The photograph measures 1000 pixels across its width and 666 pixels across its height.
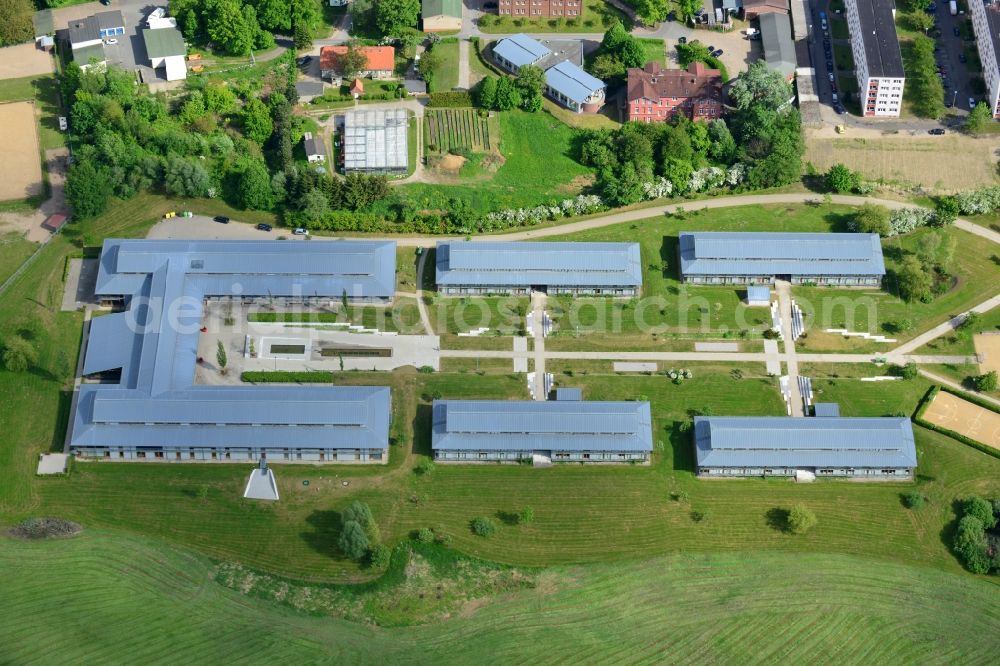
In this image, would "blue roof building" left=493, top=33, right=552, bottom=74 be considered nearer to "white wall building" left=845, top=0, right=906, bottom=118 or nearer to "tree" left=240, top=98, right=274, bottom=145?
"tree" left=240, top=98, right=274, bottom=145

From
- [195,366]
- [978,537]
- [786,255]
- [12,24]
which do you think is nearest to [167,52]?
[12,24]

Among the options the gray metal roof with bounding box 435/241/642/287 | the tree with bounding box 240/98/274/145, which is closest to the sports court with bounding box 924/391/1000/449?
the gray metal roof with bounding box 435/241/642/287

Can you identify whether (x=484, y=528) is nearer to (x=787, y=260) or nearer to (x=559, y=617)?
(x=559, y=617)

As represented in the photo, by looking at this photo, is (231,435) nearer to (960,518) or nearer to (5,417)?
(5,417)

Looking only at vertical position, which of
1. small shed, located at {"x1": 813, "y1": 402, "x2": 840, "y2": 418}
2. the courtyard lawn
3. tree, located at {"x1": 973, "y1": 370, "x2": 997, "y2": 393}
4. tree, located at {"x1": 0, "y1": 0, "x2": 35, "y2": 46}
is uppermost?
tree, located at {"x1": 0, "y1": 0, "x2": 35, "y2": 46}

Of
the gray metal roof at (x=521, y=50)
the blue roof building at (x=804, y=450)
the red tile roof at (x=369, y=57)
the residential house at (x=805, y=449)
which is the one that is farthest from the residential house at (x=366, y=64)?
the blue roof building at (x=804, y=450)

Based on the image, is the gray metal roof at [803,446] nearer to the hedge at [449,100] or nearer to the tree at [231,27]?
the hedge at [449,100]
